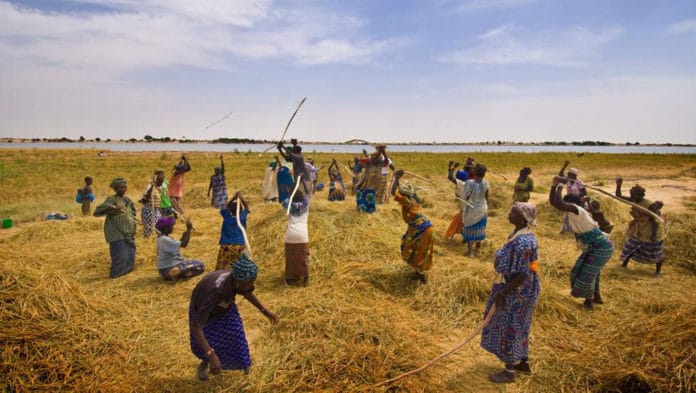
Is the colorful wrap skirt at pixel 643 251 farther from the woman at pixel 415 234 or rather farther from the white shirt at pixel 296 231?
the white shirt at pixel 296 231

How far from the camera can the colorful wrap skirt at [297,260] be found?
5.54 meters

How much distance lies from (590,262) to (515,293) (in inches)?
87.5

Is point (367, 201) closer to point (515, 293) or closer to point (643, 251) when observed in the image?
point (643, 251)

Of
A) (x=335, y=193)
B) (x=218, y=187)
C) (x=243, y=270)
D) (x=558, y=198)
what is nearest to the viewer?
(x=243, y=270)

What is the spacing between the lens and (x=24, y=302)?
3.54 m

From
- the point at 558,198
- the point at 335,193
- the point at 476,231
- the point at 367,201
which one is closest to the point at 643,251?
the point at 476,231

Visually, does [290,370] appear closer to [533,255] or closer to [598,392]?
[533,255]

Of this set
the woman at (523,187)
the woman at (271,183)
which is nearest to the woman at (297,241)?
the woman at (271,183)

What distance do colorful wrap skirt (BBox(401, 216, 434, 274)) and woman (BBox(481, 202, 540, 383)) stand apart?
1.67 meters

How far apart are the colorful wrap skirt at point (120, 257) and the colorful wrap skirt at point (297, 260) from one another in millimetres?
2822

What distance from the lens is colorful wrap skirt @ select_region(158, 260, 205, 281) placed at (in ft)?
19.8

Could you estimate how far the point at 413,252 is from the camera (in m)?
5.36

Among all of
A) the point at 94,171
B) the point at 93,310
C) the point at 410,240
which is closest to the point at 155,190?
the point at 93,310

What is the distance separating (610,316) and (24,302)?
6.46 meters
